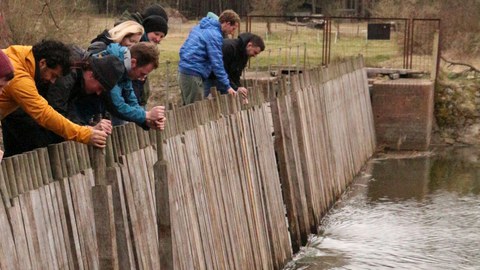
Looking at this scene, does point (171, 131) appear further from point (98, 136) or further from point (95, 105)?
point (98, 136)

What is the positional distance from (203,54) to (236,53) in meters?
0.52

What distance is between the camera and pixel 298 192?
32.0 feet

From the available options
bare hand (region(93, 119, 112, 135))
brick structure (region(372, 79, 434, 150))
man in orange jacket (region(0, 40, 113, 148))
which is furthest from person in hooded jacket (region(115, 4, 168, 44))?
brick structure (region(372, 79, 434, 150))

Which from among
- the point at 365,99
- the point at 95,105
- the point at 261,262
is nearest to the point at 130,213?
the point at 95,105

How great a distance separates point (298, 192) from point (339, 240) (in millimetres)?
1067

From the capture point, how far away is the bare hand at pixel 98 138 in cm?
497

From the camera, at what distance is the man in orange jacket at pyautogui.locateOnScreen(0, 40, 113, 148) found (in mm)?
4719

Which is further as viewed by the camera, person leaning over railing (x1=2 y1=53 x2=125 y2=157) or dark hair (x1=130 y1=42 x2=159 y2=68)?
dark hair (x1=130 y1=42 x2=159 y2=68)

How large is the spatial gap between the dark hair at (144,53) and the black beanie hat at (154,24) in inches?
77.7

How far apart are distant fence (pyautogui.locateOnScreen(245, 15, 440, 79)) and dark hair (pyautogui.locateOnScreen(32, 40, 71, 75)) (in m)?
13.4

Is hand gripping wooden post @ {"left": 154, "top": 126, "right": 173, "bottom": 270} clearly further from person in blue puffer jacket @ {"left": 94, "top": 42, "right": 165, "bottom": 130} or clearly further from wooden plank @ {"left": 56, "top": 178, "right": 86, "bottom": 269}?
wooden plank @ {"left": 56, "top": 178, "right": 86, "bottom": 269}

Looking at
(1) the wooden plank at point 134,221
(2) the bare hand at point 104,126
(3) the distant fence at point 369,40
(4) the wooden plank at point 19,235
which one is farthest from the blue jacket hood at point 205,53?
(3) the distant fence at point 369,40

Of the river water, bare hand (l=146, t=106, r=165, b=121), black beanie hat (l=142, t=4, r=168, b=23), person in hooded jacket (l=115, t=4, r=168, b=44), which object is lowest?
the river water

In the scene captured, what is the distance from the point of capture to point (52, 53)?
15.7 ft
